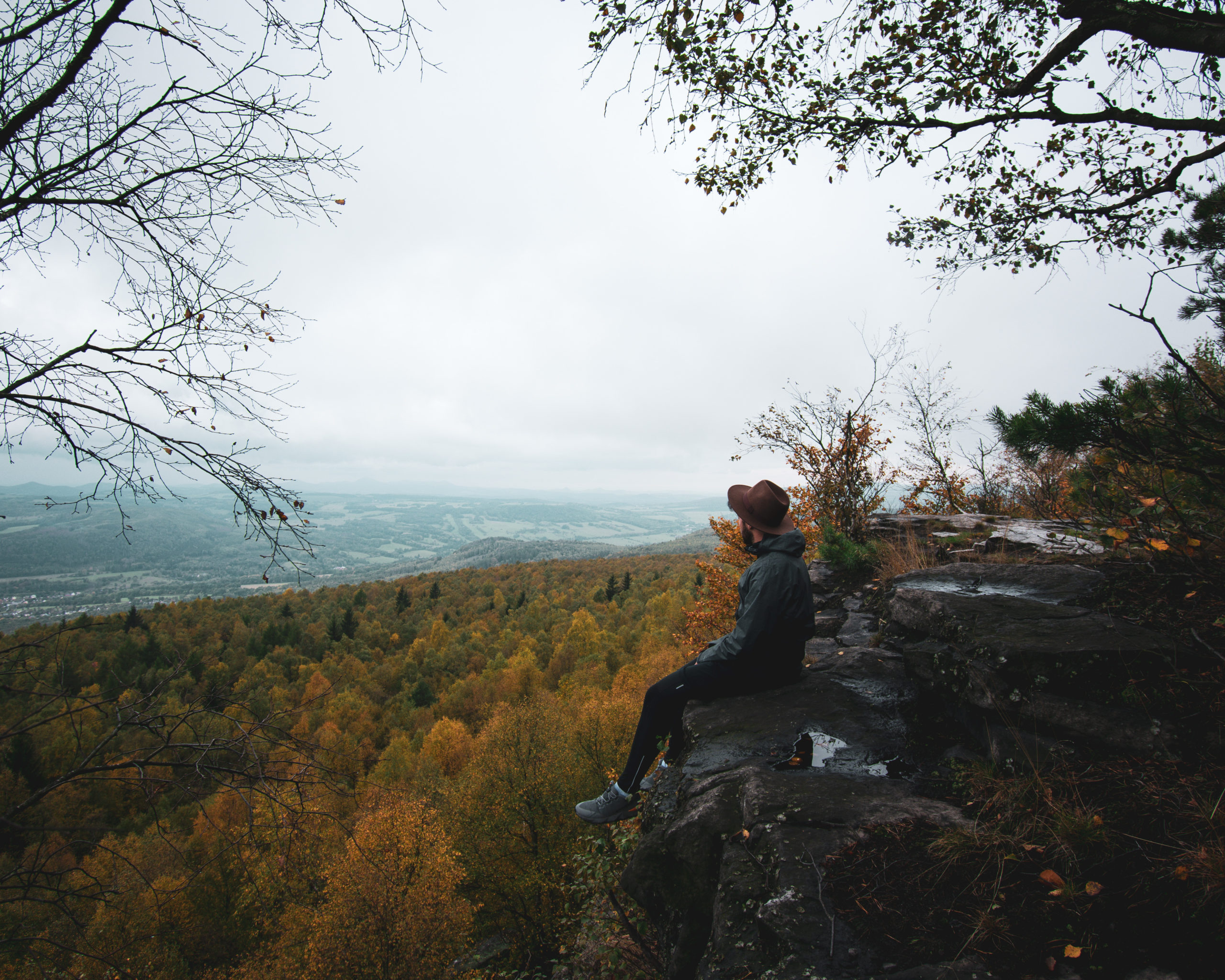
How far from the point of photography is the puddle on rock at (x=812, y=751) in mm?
3266

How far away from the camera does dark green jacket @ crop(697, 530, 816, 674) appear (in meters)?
3.72

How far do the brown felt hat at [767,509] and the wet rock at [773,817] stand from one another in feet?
4.66

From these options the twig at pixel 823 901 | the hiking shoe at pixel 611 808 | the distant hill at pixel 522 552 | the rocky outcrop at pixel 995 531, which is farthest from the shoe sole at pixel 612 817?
the distant hill at pixel 522 552

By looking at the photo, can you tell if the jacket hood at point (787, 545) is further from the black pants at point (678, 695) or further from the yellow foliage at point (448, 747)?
the yellow foliage at point (448, 747)

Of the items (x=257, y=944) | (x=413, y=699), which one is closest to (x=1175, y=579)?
(x=257, y=944)

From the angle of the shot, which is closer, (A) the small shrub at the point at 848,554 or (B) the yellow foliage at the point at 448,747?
(A) the small shrub at the point at 848,554

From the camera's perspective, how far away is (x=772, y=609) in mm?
3715

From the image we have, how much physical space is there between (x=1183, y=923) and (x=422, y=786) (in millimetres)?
26458

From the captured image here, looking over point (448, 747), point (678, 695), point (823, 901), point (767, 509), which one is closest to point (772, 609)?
point (767, 509)

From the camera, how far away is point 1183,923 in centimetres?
168

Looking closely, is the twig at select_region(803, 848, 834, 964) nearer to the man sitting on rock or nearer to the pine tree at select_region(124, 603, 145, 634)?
the man sitting on rock

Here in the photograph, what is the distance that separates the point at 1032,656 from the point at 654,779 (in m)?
2.72

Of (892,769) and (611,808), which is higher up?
(892,769)

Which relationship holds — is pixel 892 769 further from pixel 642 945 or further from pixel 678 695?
pixel 642 945
